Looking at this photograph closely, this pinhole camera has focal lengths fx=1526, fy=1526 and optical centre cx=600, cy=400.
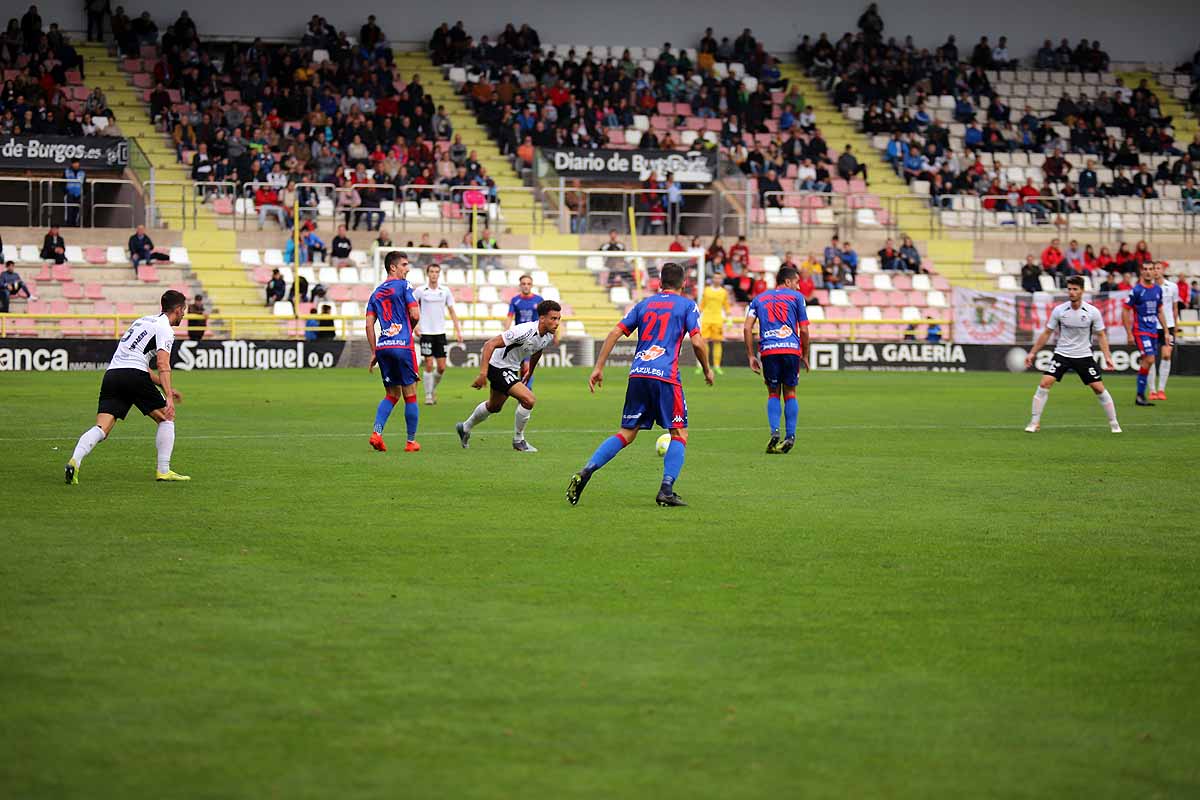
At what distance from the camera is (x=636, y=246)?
4159 centimetres

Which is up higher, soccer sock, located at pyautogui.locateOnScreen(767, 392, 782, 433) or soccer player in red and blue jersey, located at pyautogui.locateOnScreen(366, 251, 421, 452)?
soccer player in red and blue jersey, located at pyautogui.locateOnScreen(366, 251, 421, 452)

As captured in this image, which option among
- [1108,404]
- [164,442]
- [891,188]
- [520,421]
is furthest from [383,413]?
[891,188]

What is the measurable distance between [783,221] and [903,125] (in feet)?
24.5

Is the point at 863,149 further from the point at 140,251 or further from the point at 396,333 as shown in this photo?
the point at 396,333

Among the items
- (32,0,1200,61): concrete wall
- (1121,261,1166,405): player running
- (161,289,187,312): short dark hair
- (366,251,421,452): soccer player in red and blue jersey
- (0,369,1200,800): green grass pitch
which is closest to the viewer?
(0,369,1200,800): green grass pitch

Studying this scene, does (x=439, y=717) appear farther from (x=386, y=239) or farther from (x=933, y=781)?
(x=386, y=239)

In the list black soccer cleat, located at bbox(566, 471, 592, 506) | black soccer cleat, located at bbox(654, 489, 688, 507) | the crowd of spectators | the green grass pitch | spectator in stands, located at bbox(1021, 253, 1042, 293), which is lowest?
the green grass pitch

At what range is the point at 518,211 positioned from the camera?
1660 inches

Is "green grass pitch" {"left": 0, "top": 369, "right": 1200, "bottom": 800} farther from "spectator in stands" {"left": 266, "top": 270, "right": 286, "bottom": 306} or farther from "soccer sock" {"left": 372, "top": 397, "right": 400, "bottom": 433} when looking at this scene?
"spectator in stands" {"left": 266, "top": 270, "right": 286, "bottom": 306}

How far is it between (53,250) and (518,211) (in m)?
12.3

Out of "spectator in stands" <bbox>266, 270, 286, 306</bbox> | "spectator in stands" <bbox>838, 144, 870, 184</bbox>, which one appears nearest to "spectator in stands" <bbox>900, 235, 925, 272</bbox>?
"spectator in stands" <bbox>838, 144, 870, 184</bbox>

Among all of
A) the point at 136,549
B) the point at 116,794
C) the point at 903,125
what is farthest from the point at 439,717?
the point at 903,125

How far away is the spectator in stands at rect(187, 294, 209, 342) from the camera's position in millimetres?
34094

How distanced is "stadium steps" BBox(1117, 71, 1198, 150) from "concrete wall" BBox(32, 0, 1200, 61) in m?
0.81
